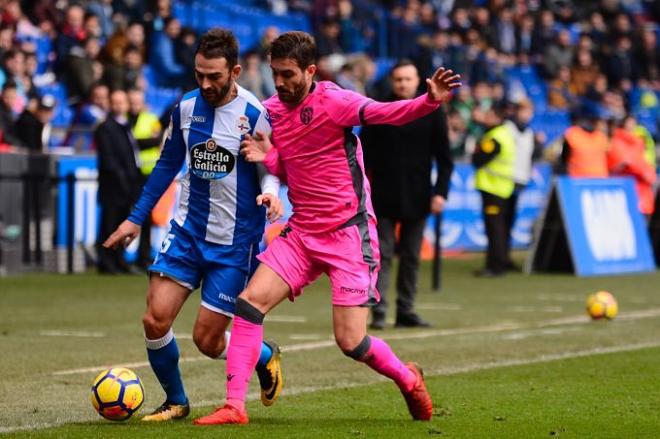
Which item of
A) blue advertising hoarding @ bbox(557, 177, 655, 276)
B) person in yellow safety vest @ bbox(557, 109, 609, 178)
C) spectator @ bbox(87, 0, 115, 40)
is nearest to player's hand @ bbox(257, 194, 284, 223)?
blue advertising hoarding @ bbox(557, 177, 655, 276)

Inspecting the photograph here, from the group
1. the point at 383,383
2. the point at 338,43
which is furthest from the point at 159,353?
the point at 338,43

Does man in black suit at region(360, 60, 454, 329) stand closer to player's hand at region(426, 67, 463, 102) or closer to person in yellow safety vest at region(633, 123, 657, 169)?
player's hand at region(426, 67, 463, 102)

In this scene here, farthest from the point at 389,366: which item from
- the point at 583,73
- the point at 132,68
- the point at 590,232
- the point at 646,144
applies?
the point at 583,73

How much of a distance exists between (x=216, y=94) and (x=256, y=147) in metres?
0.33

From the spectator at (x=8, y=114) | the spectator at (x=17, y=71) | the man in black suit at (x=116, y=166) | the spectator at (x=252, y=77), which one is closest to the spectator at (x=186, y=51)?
the spectator at (x=252, y=77)

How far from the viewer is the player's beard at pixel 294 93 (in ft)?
24.3

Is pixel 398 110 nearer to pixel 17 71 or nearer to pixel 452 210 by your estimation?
pixel 17 71

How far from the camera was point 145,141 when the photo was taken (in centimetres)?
1911

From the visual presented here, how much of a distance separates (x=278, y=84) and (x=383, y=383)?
99.5 inches

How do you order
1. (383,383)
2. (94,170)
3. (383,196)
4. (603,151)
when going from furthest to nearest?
(603,151)
(94,170)
(383,196)
(383,383)

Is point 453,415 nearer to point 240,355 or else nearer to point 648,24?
point 240,355

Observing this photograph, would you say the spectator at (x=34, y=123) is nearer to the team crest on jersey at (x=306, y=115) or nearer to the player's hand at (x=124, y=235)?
the player's hand at (x=124, y=235)

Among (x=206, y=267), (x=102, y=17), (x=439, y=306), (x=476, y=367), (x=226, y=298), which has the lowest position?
(x=439, y=306)

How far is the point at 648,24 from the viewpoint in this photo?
38656 millimetres
